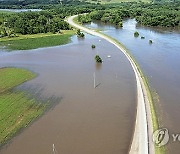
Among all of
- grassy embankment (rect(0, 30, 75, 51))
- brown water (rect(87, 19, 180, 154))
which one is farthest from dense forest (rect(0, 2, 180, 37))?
brown water (rect(87, 19, 180, 154))

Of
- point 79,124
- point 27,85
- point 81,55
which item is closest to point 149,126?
point 79,124

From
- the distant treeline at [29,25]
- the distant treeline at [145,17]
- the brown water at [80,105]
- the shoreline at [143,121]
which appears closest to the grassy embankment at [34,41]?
the distant treeline at [29,25]

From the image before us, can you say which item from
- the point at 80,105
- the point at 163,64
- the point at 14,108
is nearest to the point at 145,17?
the point at 163,64

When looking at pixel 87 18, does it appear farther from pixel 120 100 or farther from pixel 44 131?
pixel 44 131

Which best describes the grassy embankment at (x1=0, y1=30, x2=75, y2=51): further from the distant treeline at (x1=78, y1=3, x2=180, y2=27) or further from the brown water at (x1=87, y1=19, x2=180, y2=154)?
the distant treeline at (x1=78, y1=3, x2=180, y2=27)

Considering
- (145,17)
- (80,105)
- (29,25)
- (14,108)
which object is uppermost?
(29,25)

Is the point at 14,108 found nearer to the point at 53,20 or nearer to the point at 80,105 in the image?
the point at 80,105
